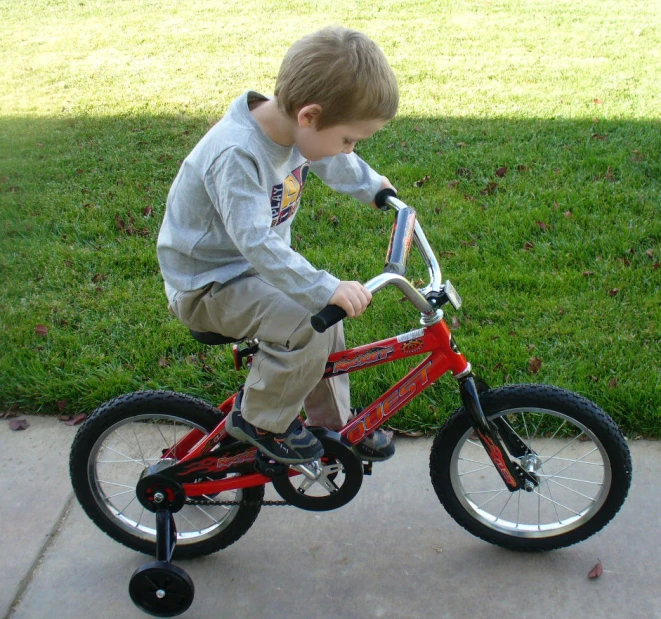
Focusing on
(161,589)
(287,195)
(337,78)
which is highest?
(337,78)

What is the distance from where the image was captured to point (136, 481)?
307 centimetres

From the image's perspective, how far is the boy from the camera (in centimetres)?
193

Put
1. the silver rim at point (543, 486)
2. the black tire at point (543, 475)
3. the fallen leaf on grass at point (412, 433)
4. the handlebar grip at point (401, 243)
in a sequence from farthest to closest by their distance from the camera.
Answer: the fallen leaf on grass at point (412, 433) → the silver rim at point (543, 486) → the black tire at point (543, 475) → the handlebar grip at point (401, 243)

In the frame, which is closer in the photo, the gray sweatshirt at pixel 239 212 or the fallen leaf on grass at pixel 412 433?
the gray sweatshirt at pixel 239 212

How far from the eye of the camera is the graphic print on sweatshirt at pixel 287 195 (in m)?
2.19

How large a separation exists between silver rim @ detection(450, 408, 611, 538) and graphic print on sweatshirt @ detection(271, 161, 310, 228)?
961mm

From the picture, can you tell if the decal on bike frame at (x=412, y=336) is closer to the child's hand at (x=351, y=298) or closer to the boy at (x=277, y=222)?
the boy at (x=277, y=222)

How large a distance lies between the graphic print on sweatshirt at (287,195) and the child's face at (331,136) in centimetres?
15

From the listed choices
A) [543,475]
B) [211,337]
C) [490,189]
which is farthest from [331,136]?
[490,189]

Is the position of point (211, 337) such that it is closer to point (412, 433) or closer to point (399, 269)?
point (399, 269)

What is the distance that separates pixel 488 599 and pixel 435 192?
3.14m

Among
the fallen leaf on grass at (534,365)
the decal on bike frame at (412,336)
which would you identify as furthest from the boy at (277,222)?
the fallen leaf on grass at (534,365)

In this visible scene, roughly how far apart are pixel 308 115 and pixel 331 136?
9 centimetres

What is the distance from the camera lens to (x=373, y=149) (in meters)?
5.80
